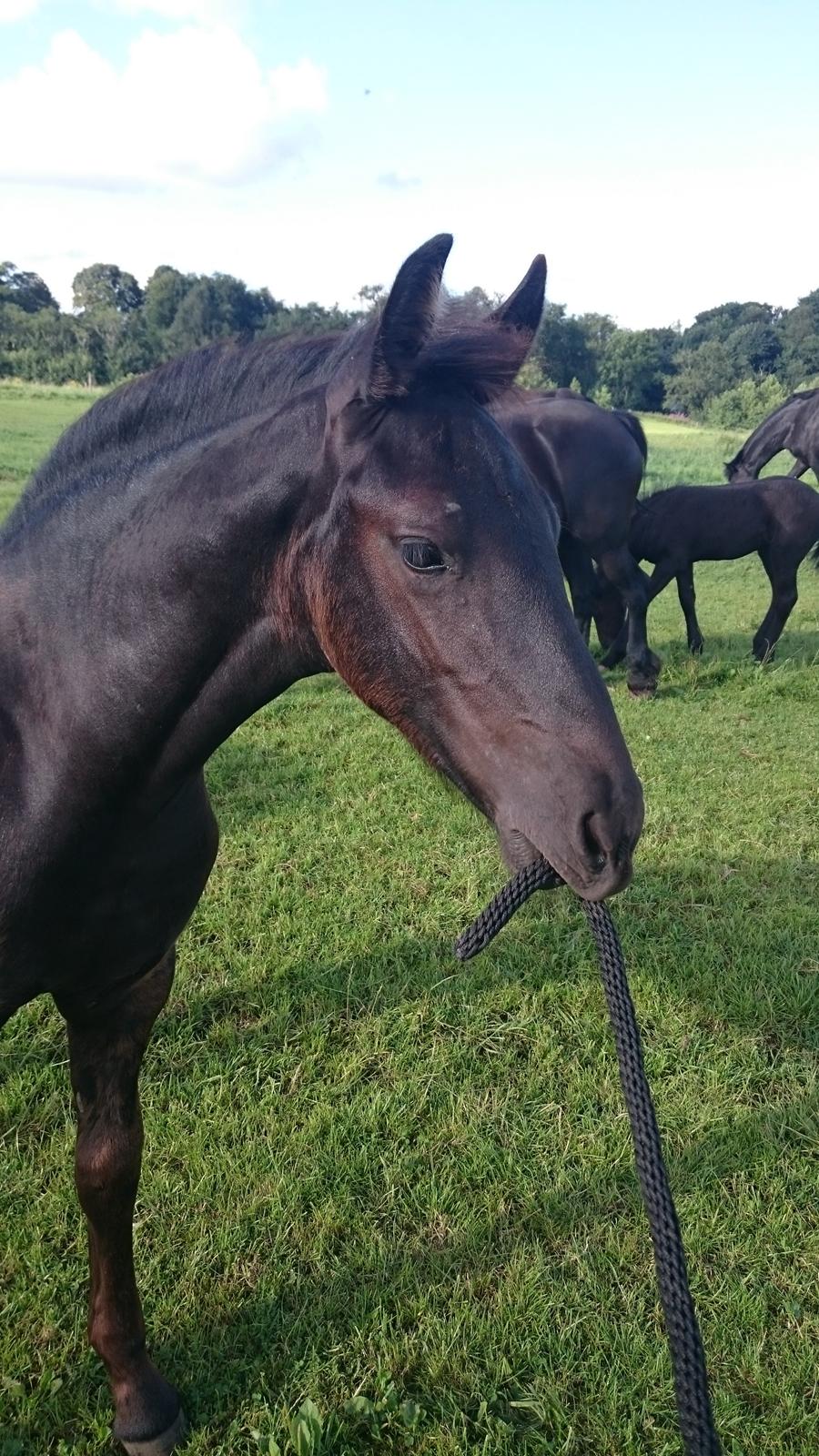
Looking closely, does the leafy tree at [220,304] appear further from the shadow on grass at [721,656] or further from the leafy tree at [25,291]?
the leafy tree at [25,291]

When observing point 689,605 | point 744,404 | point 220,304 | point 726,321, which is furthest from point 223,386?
point 726,321

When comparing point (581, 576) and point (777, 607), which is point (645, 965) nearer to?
point (581, 576)

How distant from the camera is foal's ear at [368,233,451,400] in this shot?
1.35 meters

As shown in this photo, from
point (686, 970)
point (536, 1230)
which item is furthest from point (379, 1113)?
point (686, 970)

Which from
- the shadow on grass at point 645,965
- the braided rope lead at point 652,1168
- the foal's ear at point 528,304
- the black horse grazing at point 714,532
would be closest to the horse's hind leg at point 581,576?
the black horse grazing at point 714,532

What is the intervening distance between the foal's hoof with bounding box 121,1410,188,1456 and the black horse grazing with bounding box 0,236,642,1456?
1.09 metres

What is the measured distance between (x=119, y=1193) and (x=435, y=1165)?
1097 mm

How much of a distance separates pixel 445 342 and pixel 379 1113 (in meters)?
2.50

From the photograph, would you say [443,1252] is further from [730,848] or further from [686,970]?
[730,848]

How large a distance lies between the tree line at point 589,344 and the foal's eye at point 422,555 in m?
2.02

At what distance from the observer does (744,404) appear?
51312 millimetres

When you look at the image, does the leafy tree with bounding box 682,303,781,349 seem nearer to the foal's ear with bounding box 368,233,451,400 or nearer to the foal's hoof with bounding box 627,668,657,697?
the foal's hoof with bounding box 627,668,657,697

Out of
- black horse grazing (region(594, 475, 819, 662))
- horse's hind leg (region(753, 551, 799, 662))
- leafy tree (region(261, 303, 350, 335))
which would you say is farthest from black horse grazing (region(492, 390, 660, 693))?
leafy tree (region(261, 303, 350, 335))

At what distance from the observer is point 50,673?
1.63 m
